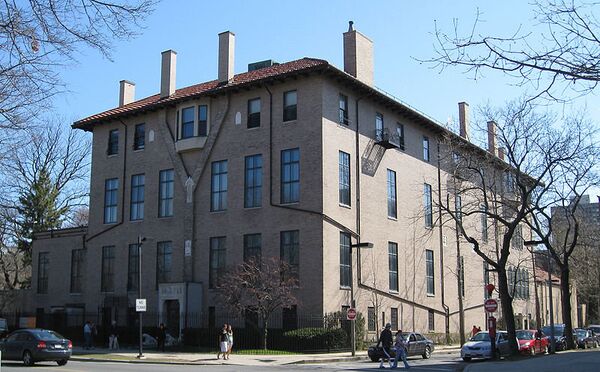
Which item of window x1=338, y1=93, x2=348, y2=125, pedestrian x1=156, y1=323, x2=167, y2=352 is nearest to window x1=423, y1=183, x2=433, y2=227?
window x1=338, y1=93, x2=348, y2=125

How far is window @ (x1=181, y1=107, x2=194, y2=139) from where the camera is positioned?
152ft

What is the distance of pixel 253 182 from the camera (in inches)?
1695

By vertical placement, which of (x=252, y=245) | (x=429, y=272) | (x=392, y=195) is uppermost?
(x=392, y=195)

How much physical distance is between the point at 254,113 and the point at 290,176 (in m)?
5.20

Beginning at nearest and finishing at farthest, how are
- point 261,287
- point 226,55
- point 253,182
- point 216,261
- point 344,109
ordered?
point 261,287 < point 253,182 < point 344,109 < point 216,261 < point 226,55

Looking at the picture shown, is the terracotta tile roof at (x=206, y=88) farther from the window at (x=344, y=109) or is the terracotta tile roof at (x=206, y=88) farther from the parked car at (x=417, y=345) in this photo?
the parked car at (x=417, y=345)

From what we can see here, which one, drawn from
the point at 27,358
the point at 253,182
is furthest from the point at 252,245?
the point at 27,358

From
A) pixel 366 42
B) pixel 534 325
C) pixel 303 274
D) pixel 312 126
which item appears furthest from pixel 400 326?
pixel 534 325

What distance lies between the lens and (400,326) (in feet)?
149

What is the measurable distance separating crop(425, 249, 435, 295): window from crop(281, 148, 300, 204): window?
14320 millimetres

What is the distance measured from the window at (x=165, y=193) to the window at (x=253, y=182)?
260 inches

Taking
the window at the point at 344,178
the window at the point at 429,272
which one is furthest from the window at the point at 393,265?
the window at the point at 344,178

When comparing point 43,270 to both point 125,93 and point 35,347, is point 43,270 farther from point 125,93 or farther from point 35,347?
point 35,347

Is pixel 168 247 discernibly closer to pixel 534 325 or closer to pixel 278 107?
pixel 278 107
